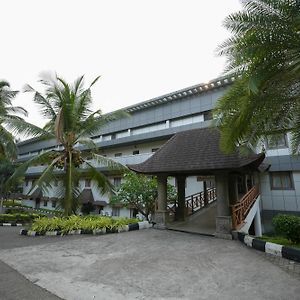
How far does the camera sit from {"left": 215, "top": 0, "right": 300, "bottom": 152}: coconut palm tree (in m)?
7.27

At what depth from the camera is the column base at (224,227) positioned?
10725mm

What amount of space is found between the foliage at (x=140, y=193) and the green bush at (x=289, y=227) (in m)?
8.45

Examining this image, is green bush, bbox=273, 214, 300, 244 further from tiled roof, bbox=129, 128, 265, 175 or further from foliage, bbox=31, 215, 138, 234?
foliage, bbox=31, 215, 138, 234

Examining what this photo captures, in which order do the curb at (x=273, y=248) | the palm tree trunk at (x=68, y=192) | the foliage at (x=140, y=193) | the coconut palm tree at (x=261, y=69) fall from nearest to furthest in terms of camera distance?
the curb at (x=273, y=248) → the coconut palm tree at (x=261, y=69) → the palm tree trunk at (x=68, y=192) → the foliage at (x=140, y=193)

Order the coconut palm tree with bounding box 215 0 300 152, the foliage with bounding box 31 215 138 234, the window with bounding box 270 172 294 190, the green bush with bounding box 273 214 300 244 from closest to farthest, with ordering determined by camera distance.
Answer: the coconut palm tree with bounding box 215 0 300 152
the green bush with bounding box 273 214 300 244
the foliage with bounding box 31 215 138 234
the window with bounding box 270 172 294 190

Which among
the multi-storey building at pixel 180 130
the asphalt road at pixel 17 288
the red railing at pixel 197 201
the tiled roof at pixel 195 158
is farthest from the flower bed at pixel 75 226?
the red railing at pixel 197 201

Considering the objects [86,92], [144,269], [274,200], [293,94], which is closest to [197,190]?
[274,200]

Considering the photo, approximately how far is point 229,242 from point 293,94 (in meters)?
6.18

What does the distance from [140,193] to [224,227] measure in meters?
6.81

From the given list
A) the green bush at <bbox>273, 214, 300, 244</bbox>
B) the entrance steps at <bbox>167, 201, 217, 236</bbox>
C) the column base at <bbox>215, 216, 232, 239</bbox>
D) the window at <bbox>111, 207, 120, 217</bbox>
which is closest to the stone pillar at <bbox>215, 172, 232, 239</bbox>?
the column base at <bbox>215, 216, 232, 239</bbox>

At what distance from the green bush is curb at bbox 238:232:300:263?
1.15 metres

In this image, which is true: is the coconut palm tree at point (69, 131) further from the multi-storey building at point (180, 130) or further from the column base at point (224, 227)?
the column base at point (224, 227)

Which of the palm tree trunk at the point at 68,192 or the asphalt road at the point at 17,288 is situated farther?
the palm tree trunk at the point at 68,192

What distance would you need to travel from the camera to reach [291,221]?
28.8 feet
